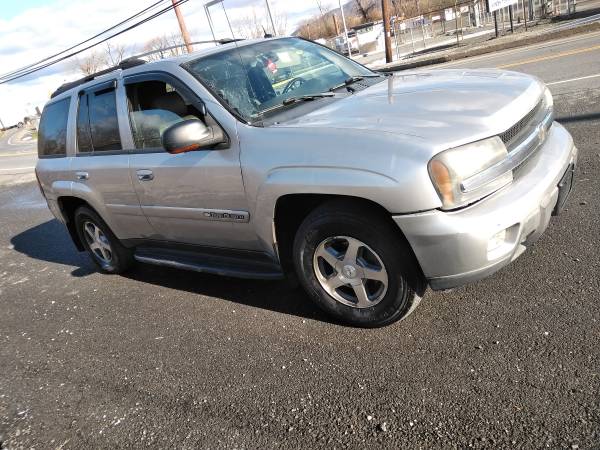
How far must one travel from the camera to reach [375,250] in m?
2.85

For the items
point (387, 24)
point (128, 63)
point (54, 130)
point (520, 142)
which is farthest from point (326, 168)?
point (387, 24)

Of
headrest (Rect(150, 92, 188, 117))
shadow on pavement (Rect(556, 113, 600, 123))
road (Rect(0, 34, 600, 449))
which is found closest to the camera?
road (Rect(0, 34, 600, 449))

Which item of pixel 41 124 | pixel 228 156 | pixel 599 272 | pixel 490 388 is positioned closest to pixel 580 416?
pixel 490 388

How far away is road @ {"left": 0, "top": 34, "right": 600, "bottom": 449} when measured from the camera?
2383mm

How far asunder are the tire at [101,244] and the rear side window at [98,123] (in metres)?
0.73

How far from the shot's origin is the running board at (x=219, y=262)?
3448 mm

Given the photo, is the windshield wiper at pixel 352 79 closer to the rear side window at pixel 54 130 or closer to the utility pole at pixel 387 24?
the rear side window at pixel 54 130

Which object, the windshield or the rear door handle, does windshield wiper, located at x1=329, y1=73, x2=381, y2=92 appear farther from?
the rear door handle

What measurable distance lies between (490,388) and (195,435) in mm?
1531

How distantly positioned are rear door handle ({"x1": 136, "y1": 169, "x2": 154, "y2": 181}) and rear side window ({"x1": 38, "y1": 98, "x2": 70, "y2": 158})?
1.45m

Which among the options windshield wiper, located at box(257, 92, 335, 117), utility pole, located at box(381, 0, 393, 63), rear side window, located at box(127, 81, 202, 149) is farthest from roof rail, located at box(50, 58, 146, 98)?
utility pole, located at box(381, 0, 393, 63)

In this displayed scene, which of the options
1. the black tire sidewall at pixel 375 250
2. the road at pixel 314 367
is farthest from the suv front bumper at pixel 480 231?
the road at pixel 314 367

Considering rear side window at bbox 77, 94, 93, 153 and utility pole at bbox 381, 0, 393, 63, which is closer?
rear side window at bbox 77, 94, 93, 153

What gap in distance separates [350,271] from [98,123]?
107 inches
